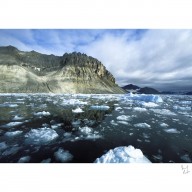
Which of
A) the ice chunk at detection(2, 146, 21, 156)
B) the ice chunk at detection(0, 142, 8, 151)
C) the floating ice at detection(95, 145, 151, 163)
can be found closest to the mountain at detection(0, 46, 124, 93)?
the ice chunk at detection(0, 142, 8, 151)

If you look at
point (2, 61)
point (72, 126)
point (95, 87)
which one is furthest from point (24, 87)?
point (72, 126)

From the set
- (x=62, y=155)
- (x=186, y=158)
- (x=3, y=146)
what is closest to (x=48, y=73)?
(x=3, y=146)

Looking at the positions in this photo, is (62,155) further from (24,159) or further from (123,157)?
(123,157)

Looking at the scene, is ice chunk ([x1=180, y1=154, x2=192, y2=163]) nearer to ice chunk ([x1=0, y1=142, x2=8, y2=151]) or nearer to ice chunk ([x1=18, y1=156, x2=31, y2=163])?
ice chunk ([x1=18, y1=156, x2=31, y2=163])

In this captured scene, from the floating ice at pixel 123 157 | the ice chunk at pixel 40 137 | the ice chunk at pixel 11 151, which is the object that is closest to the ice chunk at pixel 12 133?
the ice chunk at pixel 40 137
